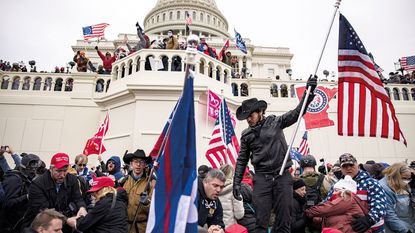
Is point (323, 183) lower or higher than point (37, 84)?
lower

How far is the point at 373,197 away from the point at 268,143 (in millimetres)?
1380

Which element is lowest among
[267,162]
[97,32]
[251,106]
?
[267,162]

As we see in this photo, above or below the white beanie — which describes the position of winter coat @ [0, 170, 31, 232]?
below

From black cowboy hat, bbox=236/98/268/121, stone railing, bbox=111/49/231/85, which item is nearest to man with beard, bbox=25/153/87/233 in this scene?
black cowboy hat, bbox=236/98/268/121

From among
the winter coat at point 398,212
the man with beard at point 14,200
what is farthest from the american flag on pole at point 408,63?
the man with beard at point 14,200

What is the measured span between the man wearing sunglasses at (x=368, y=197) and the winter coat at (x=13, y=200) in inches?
167

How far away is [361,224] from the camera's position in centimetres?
347

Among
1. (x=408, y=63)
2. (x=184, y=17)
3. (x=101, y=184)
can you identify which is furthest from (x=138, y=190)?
(x=184, y=17)

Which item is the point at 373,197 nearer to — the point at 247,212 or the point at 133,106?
the point at 247,212

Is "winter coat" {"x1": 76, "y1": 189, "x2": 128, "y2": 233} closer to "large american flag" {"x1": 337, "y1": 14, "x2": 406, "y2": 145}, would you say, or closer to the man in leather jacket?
the man in leather jacket

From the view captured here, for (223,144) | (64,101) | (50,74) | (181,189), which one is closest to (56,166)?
(181,189)

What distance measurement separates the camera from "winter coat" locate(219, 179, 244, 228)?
4375 mm

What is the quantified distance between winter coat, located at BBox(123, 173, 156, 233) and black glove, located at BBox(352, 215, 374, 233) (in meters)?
2.47

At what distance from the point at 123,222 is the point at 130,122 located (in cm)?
849
